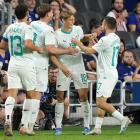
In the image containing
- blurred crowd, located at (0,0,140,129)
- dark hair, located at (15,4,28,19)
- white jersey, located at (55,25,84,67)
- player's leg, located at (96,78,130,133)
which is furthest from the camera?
blurred crowd, located at (0,0,140,129)

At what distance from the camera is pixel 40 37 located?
1556 centimetres

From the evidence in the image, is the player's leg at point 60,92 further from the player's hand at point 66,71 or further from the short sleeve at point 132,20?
the short sleeve at point 132,20

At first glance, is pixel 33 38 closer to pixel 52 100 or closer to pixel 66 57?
pixel 66 57

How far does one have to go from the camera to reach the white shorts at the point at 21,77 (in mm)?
15180

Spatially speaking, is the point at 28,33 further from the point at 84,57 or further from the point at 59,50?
the point at 84,57

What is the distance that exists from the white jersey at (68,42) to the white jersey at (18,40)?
85cm

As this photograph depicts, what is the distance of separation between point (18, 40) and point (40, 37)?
51 cm

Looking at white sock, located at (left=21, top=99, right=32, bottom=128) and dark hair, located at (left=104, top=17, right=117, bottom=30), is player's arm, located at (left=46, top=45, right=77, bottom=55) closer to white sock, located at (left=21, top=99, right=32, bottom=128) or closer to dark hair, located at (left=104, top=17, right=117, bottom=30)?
dark hair, located at (left=104, top=17, right=117, bottom=30)

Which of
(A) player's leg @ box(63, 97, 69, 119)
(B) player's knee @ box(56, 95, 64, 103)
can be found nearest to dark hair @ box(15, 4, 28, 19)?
(B) player's knee @ box(56, 95, 64, 103)

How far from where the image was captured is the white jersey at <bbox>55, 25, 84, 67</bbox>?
52.2ft

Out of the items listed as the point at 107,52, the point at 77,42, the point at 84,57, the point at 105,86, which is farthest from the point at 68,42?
the point at 84,57

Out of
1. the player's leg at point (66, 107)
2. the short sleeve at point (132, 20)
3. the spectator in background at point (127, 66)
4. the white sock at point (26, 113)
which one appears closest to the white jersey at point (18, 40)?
the white sock at point (26, 113)

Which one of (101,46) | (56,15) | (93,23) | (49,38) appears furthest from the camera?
(93,23)

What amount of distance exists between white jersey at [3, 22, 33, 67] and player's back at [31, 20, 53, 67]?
0.28m
